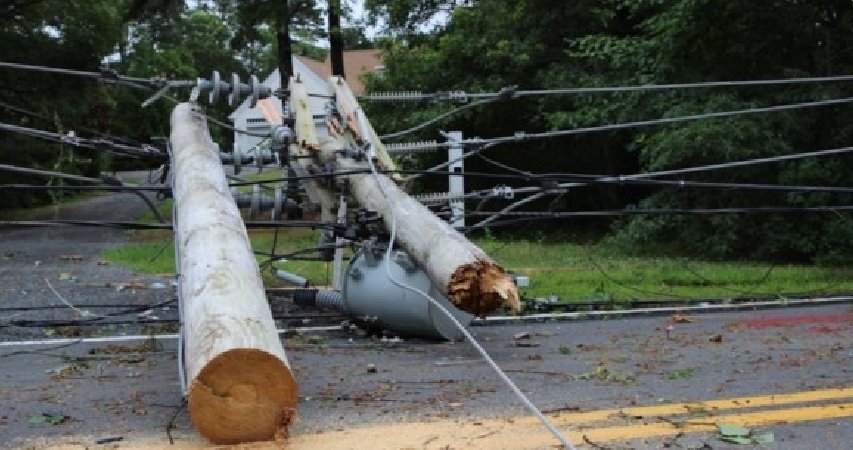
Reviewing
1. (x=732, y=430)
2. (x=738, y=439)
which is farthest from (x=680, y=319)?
(x=738, y=439)

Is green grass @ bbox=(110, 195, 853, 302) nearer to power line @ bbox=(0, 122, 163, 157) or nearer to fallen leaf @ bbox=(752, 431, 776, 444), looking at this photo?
power line @ bbox=(0, 122, 163, 157)

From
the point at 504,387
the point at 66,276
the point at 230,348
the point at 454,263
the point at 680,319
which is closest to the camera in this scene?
the point at 230,348

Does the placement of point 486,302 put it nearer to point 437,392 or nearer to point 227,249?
point 437,392

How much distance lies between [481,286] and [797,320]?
4378 millimetres

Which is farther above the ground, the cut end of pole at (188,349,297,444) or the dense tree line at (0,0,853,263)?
the dense tree line at (0,0,853,263)

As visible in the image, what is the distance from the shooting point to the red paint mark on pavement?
8.23 m

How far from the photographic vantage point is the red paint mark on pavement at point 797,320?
823 cm

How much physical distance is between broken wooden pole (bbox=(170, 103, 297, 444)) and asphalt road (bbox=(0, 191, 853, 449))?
319 millimetres

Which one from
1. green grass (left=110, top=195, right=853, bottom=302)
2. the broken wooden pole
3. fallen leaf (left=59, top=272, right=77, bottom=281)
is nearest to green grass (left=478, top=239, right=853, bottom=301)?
green grass (left=110, top=195, right=853, bottom=302)

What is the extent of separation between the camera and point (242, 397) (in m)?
4.03

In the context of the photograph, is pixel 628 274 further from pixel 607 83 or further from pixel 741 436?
pixel 741 436

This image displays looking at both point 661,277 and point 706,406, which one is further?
point 661,277

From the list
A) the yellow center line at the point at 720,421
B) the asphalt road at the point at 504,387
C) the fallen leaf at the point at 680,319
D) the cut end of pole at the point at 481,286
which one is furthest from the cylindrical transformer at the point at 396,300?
the yellow center line at the point at 720,421

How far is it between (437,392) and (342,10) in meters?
20.1
